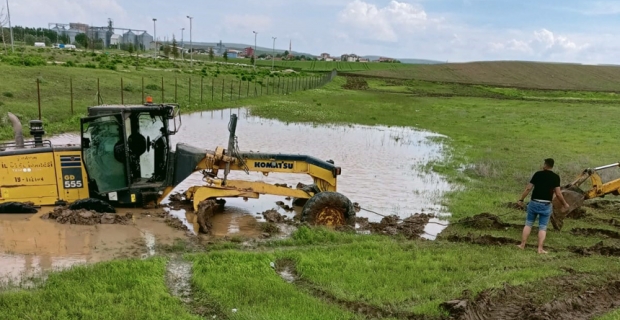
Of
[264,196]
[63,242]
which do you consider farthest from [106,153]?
[264,196]

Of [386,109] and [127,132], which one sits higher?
[127,132]

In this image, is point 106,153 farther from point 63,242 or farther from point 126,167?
point 63,242

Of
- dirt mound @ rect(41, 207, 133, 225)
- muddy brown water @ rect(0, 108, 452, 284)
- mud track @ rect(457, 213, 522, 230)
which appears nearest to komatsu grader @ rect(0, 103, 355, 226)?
dirt mound @ rect(41, 207, 133, 225)

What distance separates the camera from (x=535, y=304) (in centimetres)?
746

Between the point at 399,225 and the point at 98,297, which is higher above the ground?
the point at 98,297

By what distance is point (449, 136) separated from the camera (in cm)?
2914

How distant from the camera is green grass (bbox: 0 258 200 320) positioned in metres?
6.59

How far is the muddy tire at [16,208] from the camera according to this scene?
36.6 feet

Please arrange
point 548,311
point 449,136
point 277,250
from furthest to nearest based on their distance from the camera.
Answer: point 449,136 < point 277,250 < point 548,311

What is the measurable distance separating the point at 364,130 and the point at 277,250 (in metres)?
20.9

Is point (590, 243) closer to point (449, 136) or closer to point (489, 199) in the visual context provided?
point (489, 199)

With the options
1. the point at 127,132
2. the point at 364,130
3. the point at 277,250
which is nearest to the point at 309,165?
the point at 277,250

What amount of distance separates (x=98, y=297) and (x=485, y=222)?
8.36 metres

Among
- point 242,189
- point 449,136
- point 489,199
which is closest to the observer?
point 242,189
